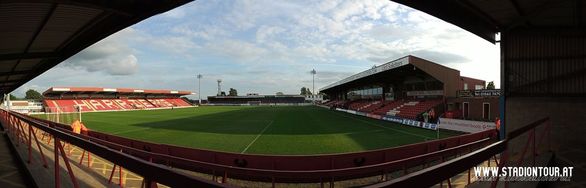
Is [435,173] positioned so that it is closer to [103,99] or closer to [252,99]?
[103,99]

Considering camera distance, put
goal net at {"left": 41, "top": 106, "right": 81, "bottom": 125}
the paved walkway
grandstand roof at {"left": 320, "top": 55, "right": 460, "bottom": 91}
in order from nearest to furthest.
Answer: the paved walkway, grandstand roof at {"left": 320, "top": 55, "right": 460, "bottom": 91}, goal net at {"left": 41, "top": 106, "right": 81, "bottom": 125}

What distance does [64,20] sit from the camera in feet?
20.1

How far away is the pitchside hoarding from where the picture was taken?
17.7 metres

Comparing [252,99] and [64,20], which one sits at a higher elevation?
[64,20]

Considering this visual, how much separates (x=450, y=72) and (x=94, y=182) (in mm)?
29758

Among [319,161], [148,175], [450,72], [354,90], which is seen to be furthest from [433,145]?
[354,90]

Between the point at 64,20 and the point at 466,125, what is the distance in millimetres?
20910

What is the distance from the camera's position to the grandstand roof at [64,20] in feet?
17.0

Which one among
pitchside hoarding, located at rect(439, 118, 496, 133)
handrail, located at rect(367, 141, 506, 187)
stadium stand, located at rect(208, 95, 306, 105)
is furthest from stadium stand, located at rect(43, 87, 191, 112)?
handrail, located at rect(367, 141, 506, 187)

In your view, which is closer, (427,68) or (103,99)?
(427,68)

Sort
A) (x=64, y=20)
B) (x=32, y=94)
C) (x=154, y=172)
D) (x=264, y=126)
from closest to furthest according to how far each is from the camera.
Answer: (x=154, y=172) → (x=64, y=20) → (x=264, y=126) → (x=32, y=94)

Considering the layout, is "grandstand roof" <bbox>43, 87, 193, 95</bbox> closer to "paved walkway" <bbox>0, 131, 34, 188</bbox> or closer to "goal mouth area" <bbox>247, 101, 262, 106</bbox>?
"goal mouth area" <bbox>247, 101, 262, 106</bbox>

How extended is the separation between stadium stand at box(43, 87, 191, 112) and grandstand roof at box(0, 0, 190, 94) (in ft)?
158

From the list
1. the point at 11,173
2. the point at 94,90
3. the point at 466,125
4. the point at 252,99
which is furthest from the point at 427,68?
the point at 252,99
